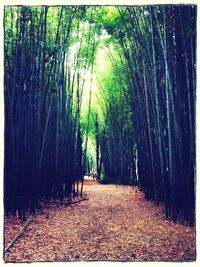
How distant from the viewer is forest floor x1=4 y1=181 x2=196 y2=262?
2.48 m

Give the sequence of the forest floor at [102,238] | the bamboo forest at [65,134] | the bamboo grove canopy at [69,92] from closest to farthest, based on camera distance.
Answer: the forest floor at [102,238] < the bamboo forest at [65,134] < the bamboo grove canopy at [69,92]

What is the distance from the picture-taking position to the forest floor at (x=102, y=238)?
2477 millimetres

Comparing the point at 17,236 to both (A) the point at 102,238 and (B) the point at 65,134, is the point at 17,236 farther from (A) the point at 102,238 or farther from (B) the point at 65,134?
(B) the point at 65,134

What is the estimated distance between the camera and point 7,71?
3000 mm

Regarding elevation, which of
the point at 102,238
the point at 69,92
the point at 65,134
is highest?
the point at 69,92

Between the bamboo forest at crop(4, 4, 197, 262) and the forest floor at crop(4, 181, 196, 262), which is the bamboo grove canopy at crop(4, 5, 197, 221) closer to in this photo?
the bamboo forest at crop(4, 4, 197, 262)

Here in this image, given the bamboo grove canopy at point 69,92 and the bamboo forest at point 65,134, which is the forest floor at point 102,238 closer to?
the bamboo forest at point 65,134

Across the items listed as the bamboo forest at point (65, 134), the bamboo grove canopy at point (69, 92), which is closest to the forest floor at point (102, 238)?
the bamboo forest at point (65, 134)

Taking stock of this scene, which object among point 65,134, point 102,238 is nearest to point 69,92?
point 65,134

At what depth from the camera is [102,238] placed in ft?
9.29
